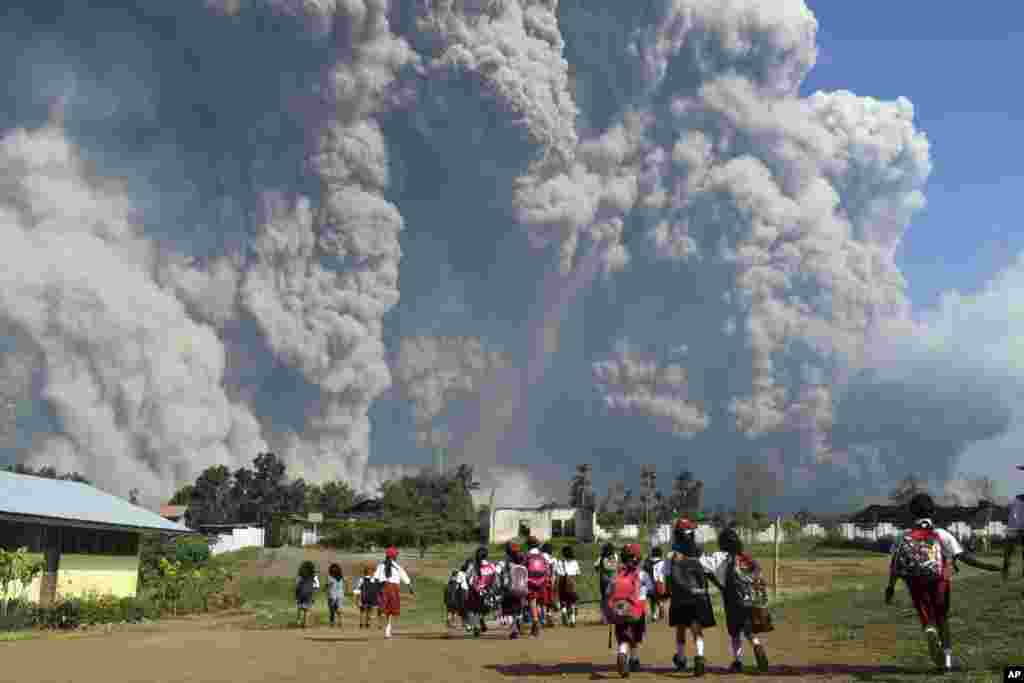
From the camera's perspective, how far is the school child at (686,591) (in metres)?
14.7

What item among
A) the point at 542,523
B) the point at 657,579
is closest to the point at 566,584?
the point at 657,579

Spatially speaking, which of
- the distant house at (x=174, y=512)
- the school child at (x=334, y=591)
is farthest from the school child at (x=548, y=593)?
the distant house at (x=174, y=512)

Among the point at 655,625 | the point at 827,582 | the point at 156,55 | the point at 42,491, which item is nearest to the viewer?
the point at 655,625

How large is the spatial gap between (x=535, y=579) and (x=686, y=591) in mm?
6590

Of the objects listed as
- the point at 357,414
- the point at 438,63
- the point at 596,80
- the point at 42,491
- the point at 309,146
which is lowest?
the point at 42,491

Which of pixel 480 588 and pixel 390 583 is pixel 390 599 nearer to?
pixel 390 583

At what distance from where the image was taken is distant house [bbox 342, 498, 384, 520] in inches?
4594

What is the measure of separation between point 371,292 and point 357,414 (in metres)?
15.7

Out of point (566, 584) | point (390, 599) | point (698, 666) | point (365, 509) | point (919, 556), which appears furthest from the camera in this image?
point (365, 509)

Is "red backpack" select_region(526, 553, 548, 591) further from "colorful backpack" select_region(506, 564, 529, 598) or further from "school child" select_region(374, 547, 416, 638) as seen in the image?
"school child" select_region(374, 547, 416, 638)

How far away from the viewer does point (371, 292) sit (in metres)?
105

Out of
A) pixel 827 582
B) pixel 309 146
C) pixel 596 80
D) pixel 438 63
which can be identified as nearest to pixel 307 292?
pixel 309 146

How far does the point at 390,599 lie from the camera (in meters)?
22.5

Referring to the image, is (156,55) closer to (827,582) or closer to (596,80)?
(596,80)
